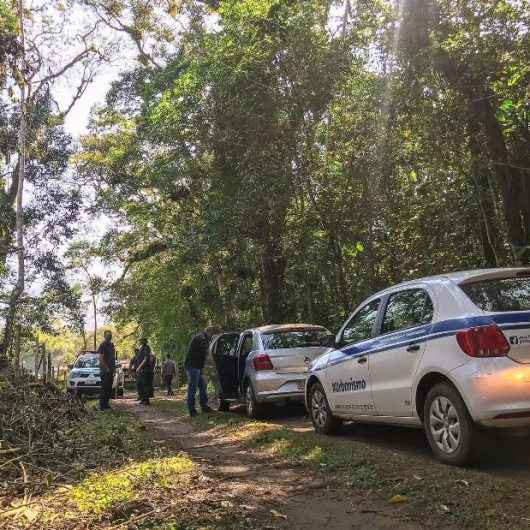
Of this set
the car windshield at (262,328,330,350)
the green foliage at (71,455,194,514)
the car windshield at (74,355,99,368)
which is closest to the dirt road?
the green foliage at (71,455,194,514)

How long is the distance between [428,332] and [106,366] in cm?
951

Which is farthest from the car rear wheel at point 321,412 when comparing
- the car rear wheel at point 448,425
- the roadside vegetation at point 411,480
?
the car rear wheel at point 448,425

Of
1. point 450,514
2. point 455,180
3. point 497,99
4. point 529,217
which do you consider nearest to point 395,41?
point 497,99

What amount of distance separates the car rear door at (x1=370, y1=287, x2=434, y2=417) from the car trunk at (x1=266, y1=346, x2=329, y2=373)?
3462 millimetres

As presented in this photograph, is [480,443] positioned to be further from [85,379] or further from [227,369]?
[85,379]

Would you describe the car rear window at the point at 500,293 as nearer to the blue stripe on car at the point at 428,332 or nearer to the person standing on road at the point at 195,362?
the blue stripe on car at the point at 428,332

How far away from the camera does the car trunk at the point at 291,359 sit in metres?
9.98

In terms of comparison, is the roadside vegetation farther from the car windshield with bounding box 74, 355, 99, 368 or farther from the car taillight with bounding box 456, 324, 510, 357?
the car windshield with bounding box 74, 355, 99, 368

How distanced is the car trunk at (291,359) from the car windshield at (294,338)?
12 cm

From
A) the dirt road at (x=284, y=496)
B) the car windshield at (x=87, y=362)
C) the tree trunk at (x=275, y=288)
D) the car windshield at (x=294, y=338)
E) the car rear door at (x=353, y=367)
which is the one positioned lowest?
the dirt road at (x=284, y=496)

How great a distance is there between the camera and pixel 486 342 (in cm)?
502

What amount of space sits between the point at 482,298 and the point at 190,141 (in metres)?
11.4

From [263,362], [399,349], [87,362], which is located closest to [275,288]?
[263,362]

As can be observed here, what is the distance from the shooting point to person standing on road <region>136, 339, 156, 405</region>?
16.3m
